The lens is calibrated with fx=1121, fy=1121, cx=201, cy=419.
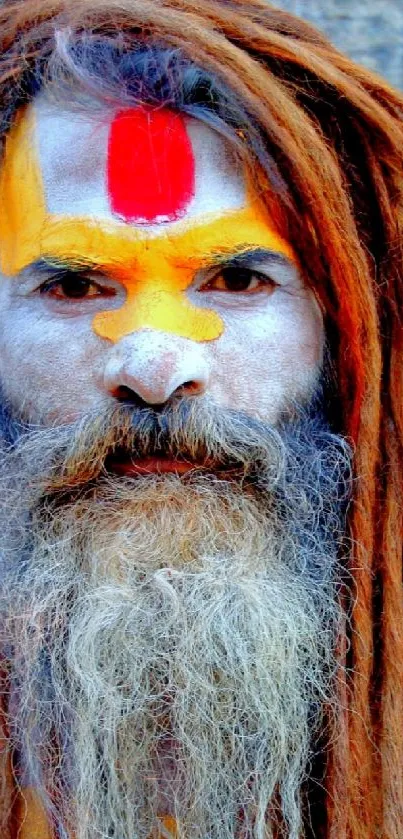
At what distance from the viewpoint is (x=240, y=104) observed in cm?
136

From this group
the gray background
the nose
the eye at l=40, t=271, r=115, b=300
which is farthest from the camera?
the gray background

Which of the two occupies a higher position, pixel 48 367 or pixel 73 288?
pixel 73 288

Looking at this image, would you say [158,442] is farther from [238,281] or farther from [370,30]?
[370,30]

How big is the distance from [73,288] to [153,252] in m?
0.12

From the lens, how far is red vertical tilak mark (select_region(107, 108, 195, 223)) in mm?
1364

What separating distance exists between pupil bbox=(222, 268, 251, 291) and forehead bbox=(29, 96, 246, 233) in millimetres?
75

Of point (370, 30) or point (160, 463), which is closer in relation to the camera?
point (160, 463)

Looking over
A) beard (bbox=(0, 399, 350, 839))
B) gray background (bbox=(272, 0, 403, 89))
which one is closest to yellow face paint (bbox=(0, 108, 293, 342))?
beard (bbox=(0, 399, 350, 839))

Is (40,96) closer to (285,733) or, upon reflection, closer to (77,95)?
(77,95)

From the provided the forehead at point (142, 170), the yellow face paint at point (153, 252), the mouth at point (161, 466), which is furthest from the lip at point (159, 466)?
the forehead at point (142, 170)

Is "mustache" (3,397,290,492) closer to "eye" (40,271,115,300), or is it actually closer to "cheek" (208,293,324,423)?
"cheek" (208,293,324,423)

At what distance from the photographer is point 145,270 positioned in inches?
53.6

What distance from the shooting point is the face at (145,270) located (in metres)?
1.36

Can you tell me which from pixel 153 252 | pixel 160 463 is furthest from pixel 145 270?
pixel 160 463
